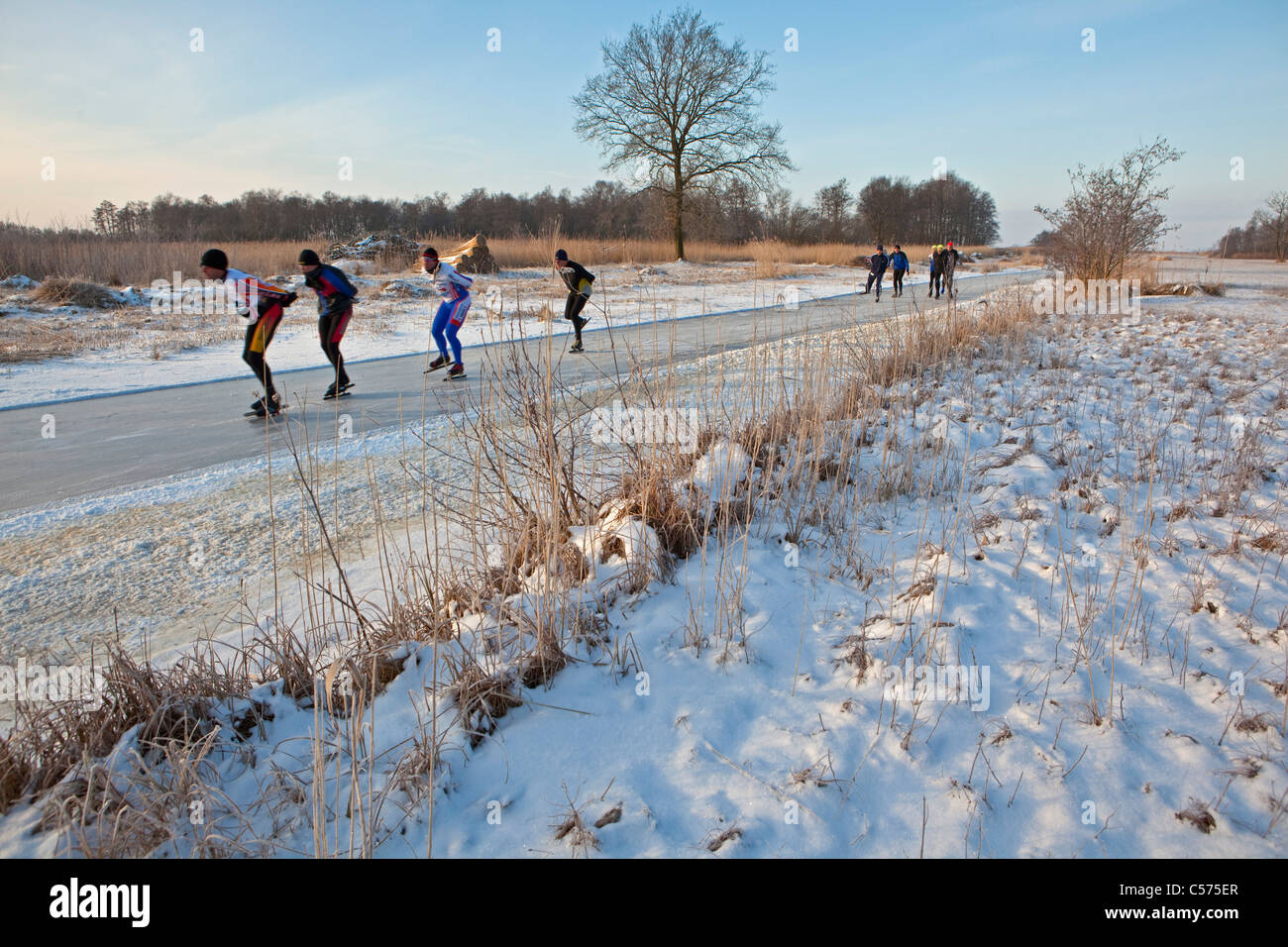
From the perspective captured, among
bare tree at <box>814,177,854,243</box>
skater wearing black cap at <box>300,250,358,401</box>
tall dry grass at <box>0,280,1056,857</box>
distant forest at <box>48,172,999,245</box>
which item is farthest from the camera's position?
bare tree at <box>814,177,854,243</box>

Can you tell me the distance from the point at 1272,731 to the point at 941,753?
1.00 metres

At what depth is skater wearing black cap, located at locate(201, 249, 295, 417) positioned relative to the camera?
6656mm

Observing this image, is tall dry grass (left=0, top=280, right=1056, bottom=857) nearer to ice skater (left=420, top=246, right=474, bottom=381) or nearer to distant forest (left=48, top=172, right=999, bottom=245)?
ice skater (left=420, top=246, right=474, bottom=381)

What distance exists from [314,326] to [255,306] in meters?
7.66

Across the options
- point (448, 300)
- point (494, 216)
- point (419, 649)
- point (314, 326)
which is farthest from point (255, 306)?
point (494, 216)

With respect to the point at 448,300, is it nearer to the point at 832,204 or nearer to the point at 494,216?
the point at 494,216

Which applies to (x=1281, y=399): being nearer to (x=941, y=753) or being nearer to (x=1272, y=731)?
(x=1272, y=731)

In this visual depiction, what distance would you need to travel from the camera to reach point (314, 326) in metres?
13.9

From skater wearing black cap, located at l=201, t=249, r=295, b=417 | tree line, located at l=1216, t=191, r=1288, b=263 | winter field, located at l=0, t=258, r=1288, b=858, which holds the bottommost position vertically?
winter field, located at l=0, t=258, r=1288, b=858

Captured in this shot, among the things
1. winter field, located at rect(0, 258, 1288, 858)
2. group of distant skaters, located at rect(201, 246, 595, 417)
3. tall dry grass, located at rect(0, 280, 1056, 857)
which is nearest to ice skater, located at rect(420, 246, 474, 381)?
group of distant skaters, located at rect(201, 246, 595, 417)

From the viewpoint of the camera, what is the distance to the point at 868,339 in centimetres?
779

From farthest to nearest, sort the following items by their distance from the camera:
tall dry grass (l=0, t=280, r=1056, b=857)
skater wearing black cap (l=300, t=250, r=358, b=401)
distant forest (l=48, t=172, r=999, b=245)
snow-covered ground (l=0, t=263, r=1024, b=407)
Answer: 1. distant forest (l=48, t=172, r=999, b=245)
2. snow-covered ground (l=0, t=263, r=1024, b=407)
3. skater wearing black cap (l=300, t=250, r=358, b=401)
4. tall dry grass (l=0, t=280, r=1056, b=857)

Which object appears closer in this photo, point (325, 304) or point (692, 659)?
point (692, 659)
